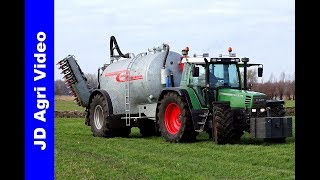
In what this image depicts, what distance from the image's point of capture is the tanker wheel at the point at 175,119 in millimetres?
16922

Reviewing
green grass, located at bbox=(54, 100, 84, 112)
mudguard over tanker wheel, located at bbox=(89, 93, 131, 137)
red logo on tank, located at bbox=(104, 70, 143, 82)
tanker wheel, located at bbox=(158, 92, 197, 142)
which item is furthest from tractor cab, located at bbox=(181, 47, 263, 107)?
green grass, located at bbox=(54, 100, 84, 112)

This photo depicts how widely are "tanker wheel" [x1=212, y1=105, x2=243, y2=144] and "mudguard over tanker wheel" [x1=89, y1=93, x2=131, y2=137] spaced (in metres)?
4.99

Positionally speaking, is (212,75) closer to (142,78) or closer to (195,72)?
(195,72)

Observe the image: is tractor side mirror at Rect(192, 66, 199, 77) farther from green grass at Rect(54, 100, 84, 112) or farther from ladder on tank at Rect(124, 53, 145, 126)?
green grass at Rect(54, 100, 84, 112)

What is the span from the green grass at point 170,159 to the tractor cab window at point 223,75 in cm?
160

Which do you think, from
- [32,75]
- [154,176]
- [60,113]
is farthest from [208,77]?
[60,113]

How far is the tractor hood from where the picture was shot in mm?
16438

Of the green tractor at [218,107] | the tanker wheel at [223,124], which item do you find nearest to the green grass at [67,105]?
the green tractor at [218,107]

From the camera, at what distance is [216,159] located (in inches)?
531

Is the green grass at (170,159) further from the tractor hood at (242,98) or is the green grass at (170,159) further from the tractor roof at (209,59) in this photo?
the tractor roof at (209,59)

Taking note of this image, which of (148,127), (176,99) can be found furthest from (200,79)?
(148,127)

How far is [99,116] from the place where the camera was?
68.8 feet

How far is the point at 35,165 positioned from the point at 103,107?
51.5 ft

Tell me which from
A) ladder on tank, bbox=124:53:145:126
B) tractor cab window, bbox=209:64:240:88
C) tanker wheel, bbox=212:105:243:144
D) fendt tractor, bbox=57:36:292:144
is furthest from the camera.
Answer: ladder on tank, bbox=124:53:145:126
